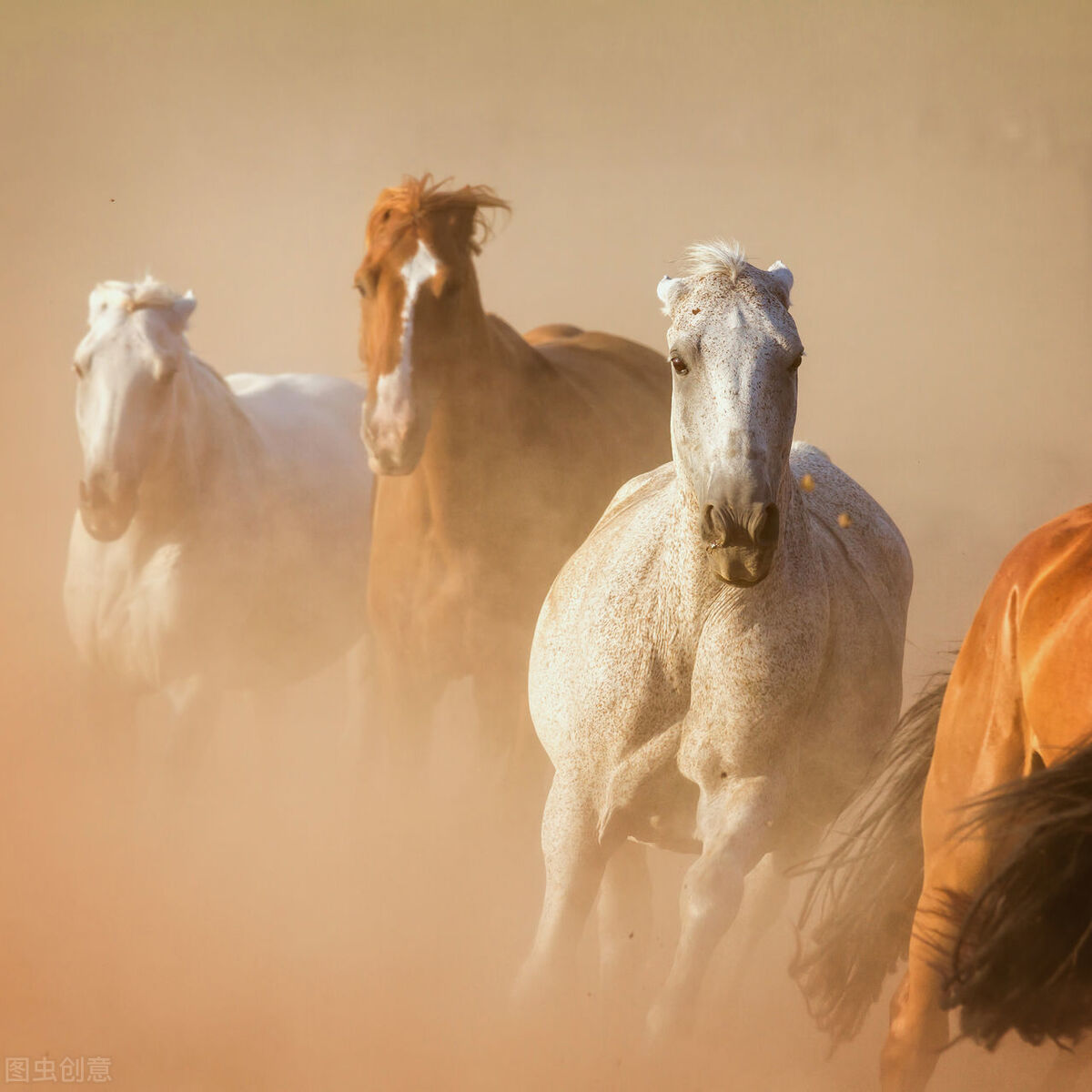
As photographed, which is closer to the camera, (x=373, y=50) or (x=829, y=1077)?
(x=829, y=1077)

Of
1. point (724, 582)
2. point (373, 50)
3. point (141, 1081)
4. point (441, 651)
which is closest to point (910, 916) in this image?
point (724, 582)

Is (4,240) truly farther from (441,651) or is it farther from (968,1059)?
(968,1059)

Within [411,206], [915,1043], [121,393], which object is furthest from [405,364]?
[915,1043]

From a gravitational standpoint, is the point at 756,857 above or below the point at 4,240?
below

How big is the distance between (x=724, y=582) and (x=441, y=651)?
1500mm

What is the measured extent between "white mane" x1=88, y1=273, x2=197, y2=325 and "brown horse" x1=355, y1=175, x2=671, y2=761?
79 centimetres

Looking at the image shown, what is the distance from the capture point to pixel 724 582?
2.71 m

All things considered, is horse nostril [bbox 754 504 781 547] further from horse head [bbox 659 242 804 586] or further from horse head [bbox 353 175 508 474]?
horse head [bbox 353 175 508 474]

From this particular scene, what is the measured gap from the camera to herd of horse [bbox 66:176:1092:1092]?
93.5 inches

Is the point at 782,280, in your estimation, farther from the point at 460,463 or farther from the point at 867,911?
the point at 460,463

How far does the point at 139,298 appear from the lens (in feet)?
14.0

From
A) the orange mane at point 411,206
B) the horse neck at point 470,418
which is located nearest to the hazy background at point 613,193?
the horse neck at point 470,418

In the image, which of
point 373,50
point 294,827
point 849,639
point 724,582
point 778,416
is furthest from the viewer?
point 373,50

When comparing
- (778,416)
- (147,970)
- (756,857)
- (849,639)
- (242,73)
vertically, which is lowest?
(147,970)
